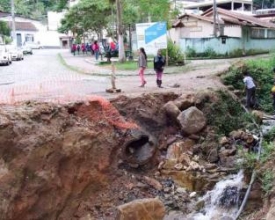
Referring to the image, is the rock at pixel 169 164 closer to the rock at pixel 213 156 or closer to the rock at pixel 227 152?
the rock at pixel 213 156

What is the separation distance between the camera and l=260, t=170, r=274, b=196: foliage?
10.1 meters

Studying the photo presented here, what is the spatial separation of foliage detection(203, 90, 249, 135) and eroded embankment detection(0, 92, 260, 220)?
5 centimetres

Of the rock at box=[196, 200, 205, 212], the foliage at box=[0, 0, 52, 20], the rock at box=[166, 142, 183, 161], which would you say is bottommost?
the rock at box=[196, 200, 205, 212]

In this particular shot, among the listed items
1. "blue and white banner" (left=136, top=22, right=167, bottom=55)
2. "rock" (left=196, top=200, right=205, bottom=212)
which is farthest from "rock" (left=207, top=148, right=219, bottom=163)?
"blue and white banner" (left=136, top=22, right=167, bottom=55)

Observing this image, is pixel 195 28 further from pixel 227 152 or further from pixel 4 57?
pixel 227 152

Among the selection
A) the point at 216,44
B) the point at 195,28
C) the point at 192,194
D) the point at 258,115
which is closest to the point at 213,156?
the point at 192,194

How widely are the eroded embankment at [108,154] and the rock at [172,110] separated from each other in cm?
3

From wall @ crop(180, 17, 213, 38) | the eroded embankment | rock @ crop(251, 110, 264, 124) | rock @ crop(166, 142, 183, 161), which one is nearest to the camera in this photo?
the eroded embankment

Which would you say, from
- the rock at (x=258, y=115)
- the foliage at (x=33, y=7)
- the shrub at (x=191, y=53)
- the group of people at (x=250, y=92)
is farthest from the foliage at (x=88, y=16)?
the foliage at (x=33, y=7)

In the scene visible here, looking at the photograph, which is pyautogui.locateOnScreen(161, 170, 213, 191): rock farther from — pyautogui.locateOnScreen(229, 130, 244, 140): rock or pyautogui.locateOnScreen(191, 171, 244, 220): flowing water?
pyautogui.locateOnScreen(229, 130, 244, 140): rock

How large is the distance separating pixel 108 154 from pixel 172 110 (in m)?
2.89

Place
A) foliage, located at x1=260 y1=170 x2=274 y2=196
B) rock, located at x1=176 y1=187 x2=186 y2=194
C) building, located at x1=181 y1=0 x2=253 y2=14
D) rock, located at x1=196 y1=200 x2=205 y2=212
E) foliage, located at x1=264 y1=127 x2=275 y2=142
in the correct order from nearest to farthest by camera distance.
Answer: foliage, located at x1=260 y1=170 x2=274 y2=196, rock, located at x1=196 y1=200 x2=205 y2=212, rock, located at x1=176 y1=187 x2=186 y2=194, foliage, located at x1=264 y1=127 x2=275 y2=142, building, located at x1=181 y1=0 x2=253 y2=14

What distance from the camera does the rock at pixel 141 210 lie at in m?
11.1

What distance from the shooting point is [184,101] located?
53.2 ft
